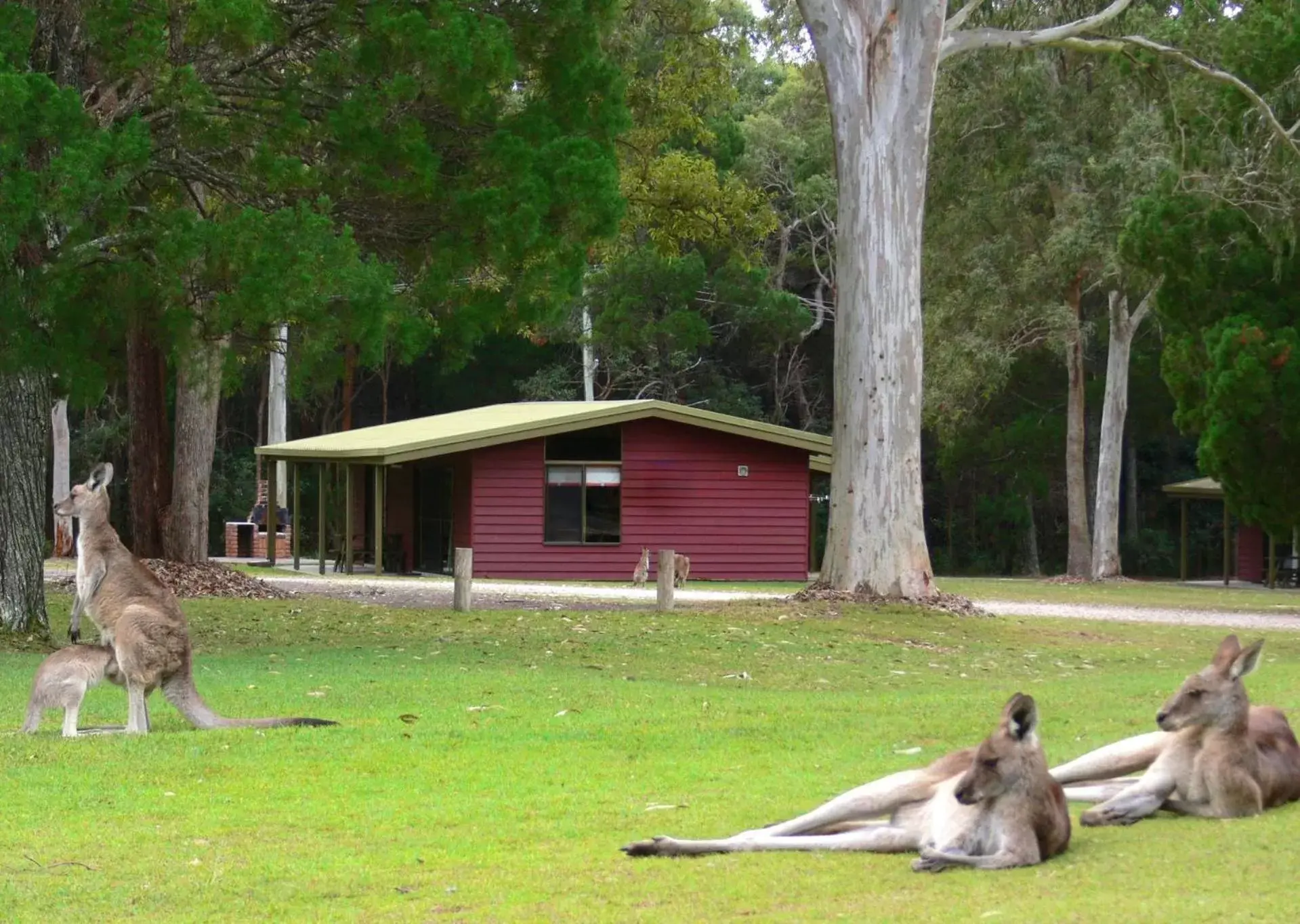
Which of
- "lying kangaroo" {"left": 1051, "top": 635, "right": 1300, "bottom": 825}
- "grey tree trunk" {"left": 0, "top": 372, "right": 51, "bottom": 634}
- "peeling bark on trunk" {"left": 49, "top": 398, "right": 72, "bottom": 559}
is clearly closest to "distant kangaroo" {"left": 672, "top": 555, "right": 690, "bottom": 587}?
"grey tree trunk" {"left": 0, "top": 372, "right": 51, "bottom": 634}

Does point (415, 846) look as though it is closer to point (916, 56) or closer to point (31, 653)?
point (31, 653)

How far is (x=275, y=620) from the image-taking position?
2170 cm

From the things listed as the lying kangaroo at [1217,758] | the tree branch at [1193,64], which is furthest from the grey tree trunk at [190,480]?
the lying kangaroo at [1217,758]

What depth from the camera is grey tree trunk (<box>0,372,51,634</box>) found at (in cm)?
1800

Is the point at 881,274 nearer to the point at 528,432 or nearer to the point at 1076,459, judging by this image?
the point at 528,432

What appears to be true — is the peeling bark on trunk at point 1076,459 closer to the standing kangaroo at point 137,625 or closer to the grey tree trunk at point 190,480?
the grey tree trunk at point 190,480

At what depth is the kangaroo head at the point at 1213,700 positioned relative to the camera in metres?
7.33

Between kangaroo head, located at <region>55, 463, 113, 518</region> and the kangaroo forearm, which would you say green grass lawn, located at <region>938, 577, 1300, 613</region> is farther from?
the kangaroo forearm

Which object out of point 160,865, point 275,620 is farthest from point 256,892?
point 275,620

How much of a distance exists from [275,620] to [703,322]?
3394 centimetres

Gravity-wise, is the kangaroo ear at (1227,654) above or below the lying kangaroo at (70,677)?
above

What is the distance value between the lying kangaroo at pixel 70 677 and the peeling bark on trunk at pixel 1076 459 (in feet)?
125

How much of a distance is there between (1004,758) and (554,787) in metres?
3.60

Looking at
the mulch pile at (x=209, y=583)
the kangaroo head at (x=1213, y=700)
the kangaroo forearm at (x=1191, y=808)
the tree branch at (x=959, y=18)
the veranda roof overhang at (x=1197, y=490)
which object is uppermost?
the tree branch at (x=959, y=18)
